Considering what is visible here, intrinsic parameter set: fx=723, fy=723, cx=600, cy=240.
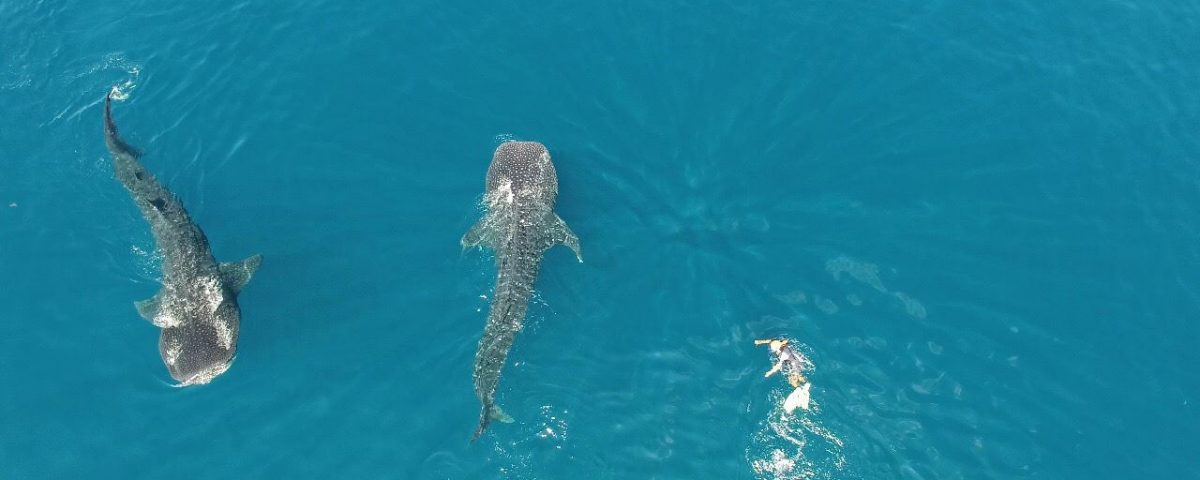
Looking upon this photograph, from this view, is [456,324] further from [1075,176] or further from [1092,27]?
[1092,27]

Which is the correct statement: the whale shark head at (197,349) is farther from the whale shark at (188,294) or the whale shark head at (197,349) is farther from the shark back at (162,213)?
the shark back at (162,213)

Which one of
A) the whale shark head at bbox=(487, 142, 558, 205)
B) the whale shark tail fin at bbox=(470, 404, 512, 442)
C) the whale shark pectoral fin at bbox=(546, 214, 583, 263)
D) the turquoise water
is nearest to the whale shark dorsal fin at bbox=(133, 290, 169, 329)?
the turquoise water

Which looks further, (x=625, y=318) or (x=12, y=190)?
(x=12, y=190)

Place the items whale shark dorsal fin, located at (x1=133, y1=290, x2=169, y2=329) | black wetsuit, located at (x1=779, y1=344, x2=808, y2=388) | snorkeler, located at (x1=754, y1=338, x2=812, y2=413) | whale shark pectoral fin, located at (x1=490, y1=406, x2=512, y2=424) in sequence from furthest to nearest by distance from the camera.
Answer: whale shark dorsal fin, located at (x1=133, y1=290, x2=169, y2=329)
black wetsuit, located at (x1=779, y1=344, x2=808, y2=388)
snorkeler, located at (x1=754, y1=338, x2=812, y2=413)
whale shark pectoral fin, located at (x1=490, y1=406, x2=512, y2=424)

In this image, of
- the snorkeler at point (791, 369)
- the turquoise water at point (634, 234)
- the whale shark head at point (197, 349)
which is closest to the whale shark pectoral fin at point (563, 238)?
the turquoise water at point (634, 234)

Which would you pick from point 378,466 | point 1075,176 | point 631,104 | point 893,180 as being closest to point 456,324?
point 378,466

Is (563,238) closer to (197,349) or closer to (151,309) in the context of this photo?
(197,349)

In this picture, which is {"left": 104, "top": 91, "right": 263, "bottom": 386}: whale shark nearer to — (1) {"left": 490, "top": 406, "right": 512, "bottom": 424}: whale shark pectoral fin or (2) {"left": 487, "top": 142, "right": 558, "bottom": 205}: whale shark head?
(2) {"left": 487, "top": 142, "right": 558, "bottom": 205}: whale shark head
